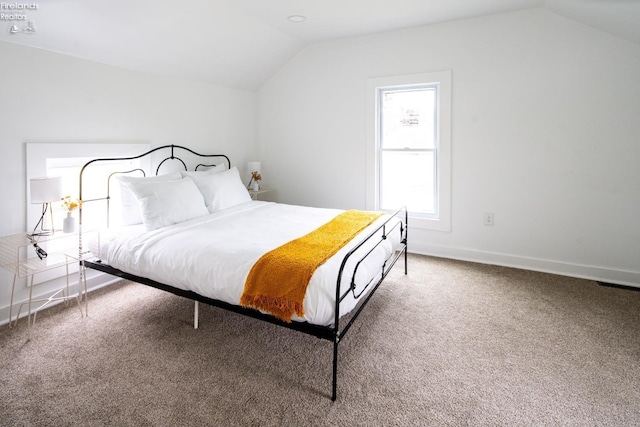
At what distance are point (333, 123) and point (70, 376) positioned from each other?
3725 millimetres

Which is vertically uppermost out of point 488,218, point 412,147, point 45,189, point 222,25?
point 222,25

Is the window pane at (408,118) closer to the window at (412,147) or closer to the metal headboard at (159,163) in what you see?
the window at (412,147)

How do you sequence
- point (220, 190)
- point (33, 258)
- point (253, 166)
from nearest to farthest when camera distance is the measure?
point (33, 258)
point (220, 190)
point (253, 166)

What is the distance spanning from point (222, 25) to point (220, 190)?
65.1 inches

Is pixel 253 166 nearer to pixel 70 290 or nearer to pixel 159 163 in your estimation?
pixel 159 163

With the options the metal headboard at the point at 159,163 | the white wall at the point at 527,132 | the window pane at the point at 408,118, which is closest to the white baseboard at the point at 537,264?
the white wall at the point at 527,132

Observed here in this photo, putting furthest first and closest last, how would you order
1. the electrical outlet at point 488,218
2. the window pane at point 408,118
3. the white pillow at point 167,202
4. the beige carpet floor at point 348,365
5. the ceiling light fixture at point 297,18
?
1. the window pane at point 408,118
2. the electrical outlet at point 488,218
3. the ceiling light fixture at point 297,18
4. the white pillow at point 167,202
5. the beige carpet floor at point 348,365

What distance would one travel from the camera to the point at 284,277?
2014mm

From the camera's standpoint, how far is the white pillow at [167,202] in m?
2.98

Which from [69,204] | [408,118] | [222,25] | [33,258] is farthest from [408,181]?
[33,258]

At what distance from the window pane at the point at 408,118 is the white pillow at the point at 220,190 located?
1.90 m

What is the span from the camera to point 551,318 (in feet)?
9.05

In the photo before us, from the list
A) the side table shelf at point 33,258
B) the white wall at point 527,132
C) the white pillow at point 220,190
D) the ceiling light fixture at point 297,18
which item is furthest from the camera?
the ceiling light fixture at point 297,18

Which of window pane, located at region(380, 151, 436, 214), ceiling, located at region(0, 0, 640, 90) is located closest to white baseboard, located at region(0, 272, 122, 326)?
ceiling, located at region(0, 0, 640, 90)
